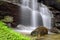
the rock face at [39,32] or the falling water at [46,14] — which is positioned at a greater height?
the falling water at [46,14]

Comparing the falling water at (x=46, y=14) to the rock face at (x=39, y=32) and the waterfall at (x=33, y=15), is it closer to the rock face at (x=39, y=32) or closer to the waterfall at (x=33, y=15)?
the waterfall at (x=33, y=15)

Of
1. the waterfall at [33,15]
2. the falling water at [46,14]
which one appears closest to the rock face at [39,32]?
the waterfall at [33,15]

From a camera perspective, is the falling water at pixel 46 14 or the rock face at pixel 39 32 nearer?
the rock face at pixel 39 32

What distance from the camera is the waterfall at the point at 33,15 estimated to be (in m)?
16.1

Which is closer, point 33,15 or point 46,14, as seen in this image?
point 33,15

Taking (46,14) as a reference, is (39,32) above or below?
below

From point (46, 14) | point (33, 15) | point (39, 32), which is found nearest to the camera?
point (39, 32)

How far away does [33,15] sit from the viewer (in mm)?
16344

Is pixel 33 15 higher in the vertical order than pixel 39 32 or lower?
higher

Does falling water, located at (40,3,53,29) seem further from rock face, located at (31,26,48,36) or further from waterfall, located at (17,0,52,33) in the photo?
rock face, located at (31,26,48,36)

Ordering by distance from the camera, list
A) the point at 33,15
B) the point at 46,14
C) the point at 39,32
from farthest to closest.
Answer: the point at 46,14 < the point at 33,15 < the point at 39,32

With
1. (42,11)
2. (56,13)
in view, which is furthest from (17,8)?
(56,13)

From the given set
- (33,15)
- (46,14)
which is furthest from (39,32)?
(46,14)

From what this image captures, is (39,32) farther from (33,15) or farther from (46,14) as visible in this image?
(46,14)
